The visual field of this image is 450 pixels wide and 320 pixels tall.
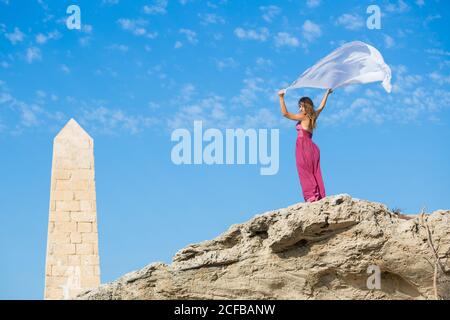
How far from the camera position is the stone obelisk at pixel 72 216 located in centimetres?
1934

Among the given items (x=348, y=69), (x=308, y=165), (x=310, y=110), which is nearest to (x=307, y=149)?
(x=308, y=165)

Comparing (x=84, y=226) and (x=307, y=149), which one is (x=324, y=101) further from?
(x=84, y=226)

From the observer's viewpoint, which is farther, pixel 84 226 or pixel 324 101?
pixel 84 226

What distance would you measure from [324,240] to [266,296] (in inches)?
37.7

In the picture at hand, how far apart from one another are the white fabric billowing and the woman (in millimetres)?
597

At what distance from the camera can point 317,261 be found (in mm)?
9648

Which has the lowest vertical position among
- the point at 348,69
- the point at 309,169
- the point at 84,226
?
the point at 309,169

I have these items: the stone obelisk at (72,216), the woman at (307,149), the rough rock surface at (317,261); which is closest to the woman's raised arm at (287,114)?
the woman at (307,149)

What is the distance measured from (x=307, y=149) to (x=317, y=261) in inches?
79.7

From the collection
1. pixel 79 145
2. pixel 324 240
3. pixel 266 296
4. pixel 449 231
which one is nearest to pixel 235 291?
pixel 266 296

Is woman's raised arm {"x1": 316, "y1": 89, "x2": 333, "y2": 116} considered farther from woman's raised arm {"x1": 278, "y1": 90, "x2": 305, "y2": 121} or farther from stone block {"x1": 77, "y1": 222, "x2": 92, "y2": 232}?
stone block {"x1": 77, "y1": 222, "x2": 92, "y2": 232}

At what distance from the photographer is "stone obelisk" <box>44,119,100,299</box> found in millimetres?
19344
